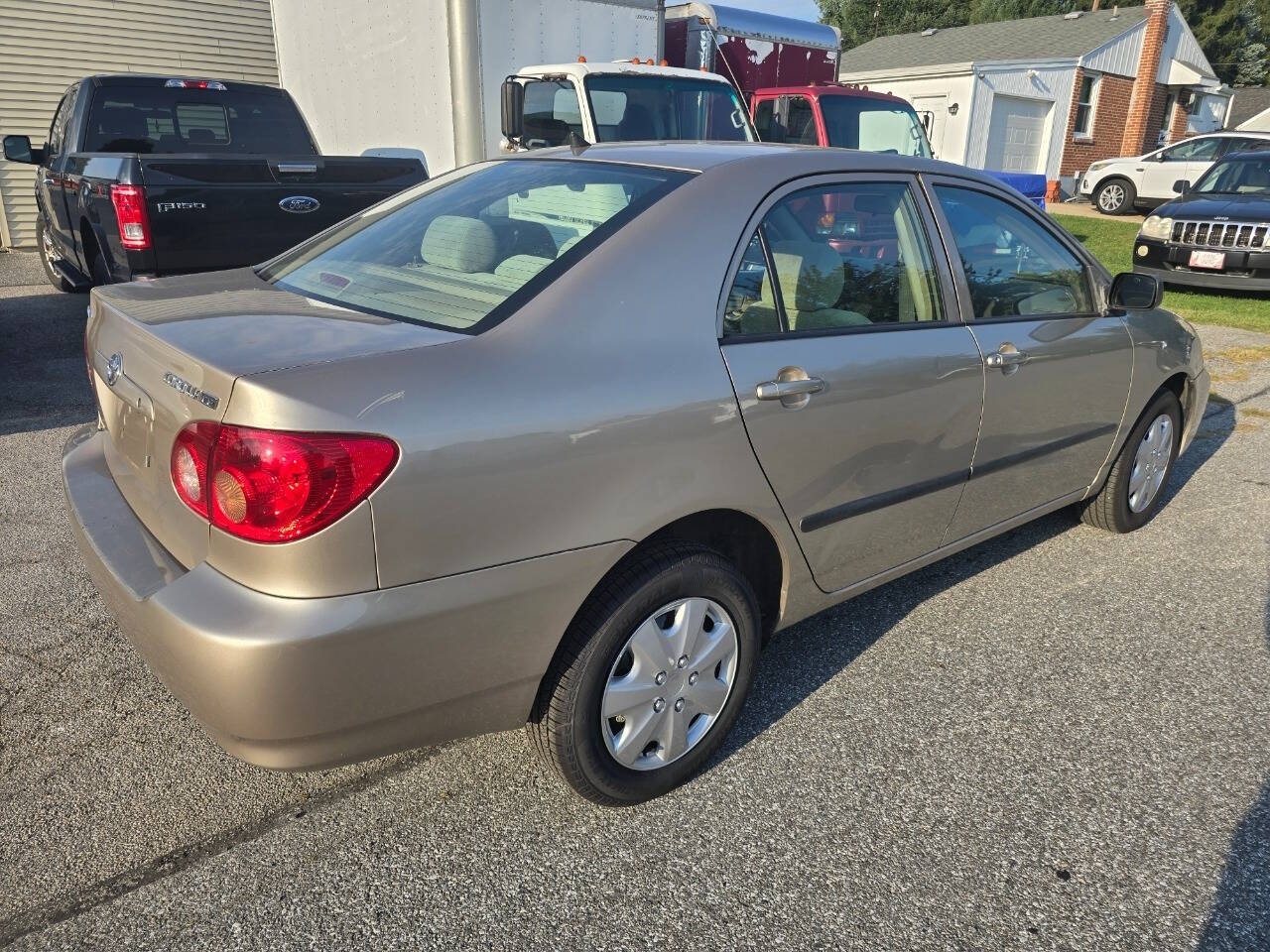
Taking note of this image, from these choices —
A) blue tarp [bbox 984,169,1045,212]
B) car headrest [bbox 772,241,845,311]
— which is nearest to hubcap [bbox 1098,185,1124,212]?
blue tarp [bbox 984,169,1045,212]

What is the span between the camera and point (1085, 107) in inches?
979

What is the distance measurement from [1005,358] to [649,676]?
5.53 feet

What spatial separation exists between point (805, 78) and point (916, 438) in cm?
910

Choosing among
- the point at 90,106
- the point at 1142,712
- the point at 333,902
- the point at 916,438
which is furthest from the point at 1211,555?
the point at 90,106

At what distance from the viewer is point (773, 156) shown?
2.71 meters

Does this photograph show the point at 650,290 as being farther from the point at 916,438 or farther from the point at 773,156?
the point at 916,438

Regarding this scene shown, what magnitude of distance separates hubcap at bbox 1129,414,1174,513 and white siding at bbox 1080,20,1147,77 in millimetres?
23429

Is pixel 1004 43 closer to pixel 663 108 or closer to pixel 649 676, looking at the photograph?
pixel 663 108

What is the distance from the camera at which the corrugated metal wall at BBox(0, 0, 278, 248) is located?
11750 millimetres

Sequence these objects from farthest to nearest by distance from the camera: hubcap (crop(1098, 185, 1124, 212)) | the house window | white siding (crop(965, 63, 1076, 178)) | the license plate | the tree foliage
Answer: the tree foliage, the house window, white siding (crop(965, 63, 1076, 178)), hubcap (crop(1098, 185, 1124, 212)), the license plate

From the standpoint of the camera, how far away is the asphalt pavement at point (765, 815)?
6.89ft

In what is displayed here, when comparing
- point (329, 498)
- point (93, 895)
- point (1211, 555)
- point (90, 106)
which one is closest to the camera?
point (329, 498)

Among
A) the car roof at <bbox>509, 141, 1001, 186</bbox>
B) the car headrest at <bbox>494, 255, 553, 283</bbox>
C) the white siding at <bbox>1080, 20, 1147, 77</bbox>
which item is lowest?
the car headrest at <bbox>494, 255, 553, 283</bbox>

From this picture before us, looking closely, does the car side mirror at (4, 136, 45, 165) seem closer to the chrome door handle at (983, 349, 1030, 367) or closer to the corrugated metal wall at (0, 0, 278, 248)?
the corrugated metal wall at (0, 0, 278, 248)
